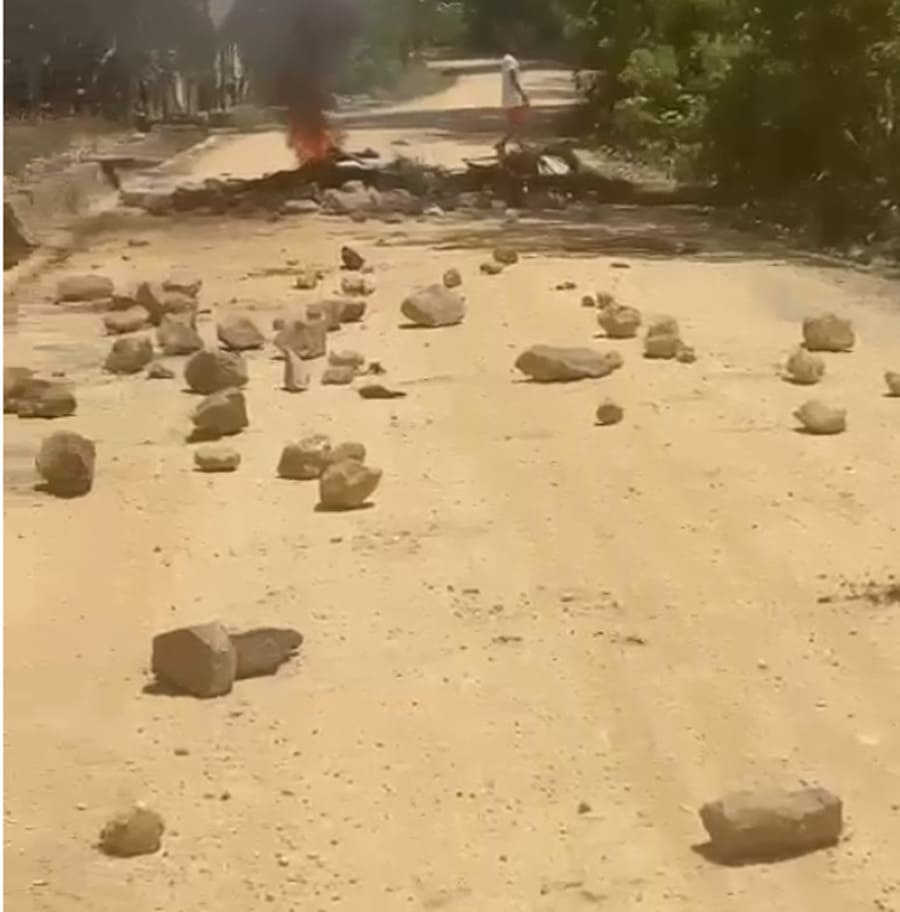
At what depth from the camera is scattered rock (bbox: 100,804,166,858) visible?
301cm

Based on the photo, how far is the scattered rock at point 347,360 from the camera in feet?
21.8

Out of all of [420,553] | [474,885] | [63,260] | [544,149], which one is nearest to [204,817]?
[474,885]

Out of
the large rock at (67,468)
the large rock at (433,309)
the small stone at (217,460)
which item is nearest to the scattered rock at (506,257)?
the large rock at (433,309)

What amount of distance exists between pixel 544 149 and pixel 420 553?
414 inches

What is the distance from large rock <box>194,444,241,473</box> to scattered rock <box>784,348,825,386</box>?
6.17ft

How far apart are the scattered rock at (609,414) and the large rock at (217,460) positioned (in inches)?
40.2

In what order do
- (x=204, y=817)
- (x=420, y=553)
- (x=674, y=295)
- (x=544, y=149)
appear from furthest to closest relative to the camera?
(x=544, y=149) < (x=674, y=295) < (x=420, y=553) < (x=204, y=817)

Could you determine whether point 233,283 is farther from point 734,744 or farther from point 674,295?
point 734,744

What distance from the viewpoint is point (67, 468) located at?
5.12 m

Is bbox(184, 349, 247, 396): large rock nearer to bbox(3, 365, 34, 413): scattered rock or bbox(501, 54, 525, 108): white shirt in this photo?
bbox(3, 365, 34, 413): scattered rock

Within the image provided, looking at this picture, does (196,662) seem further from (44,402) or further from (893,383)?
(893,383)

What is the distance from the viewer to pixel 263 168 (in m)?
12.2

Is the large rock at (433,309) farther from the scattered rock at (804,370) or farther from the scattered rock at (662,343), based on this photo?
the scattered rock at (804,370)

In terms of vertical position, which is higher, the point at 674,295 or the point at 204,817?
the point at 204,817
